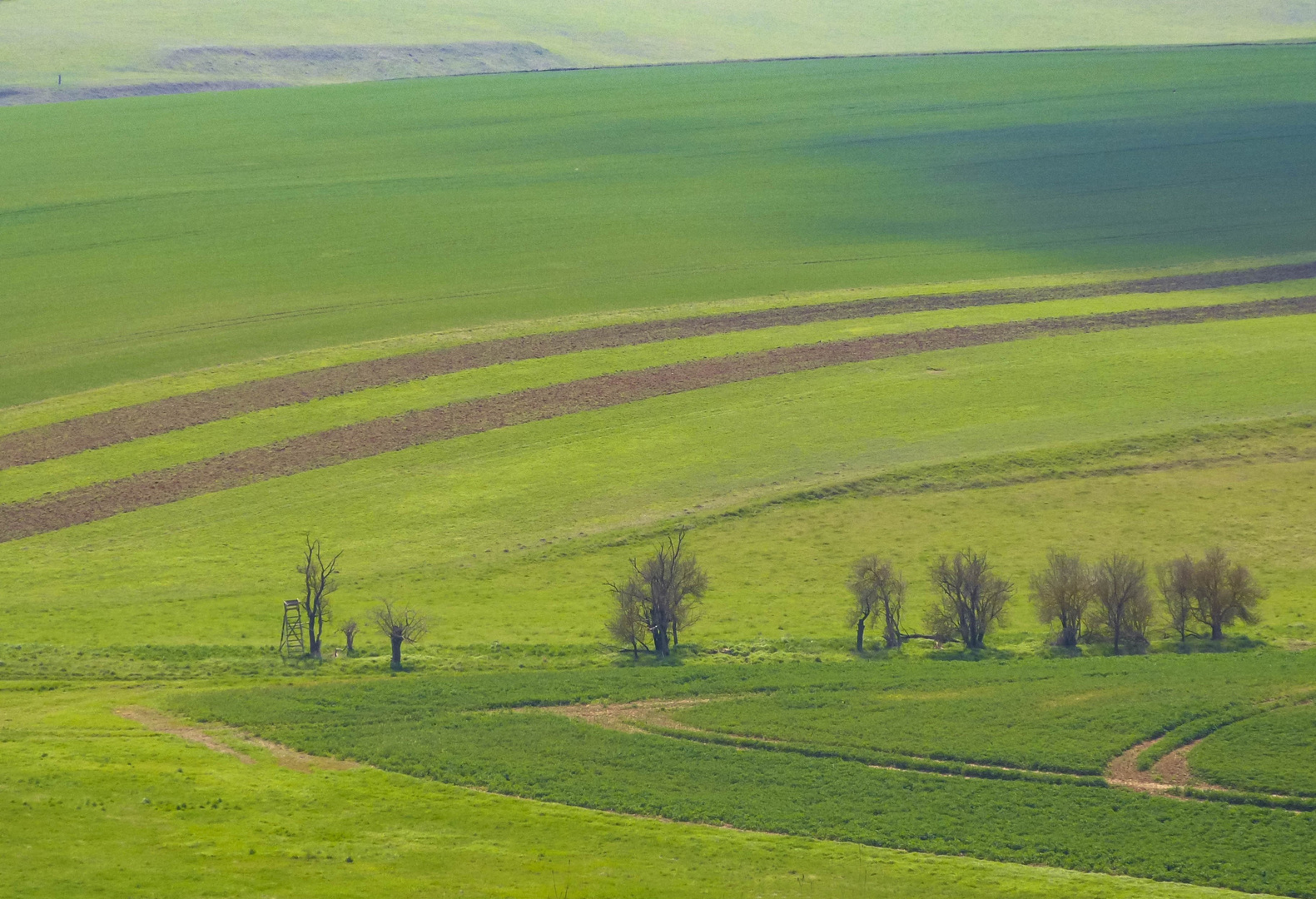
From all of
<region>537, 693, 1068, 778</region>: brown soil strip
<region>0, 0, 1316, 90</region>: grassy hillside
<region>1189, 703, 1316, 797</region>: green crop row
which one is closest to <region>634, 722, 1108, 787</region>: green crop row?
<region>537, 693, 1068, 778</region>: brown soil strip

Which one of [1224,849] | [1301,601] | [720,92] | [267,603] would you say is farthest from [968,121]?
[1224,849]

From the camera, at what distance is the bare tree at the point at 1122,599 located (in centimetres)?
5228

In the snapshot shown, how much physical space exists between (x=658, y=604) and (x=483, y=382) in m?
29.3

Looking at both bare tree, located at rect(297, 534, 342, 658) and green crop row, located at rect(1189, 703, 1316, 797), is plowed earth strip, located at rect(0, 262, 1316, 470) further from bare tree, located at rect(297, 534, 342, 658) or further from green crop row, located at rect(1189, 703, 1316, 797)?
green crop row, located at rect(1189, 703, 1316, 797)

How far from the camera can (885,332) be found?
284 feet

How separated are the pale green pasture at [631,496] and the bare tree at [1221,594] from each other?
3.42m

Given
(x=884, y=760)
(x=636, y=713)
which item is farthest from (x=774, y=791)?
(x=636, y=713)

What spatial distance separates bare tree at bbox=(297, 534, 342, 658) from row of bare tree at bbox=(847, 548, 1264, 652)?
19050 mm

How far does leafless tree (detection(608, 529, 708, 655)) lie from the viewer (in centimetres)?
5212

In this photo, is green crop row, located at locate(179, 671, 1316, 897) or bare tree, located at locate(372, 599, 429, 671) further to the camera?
bare tree, located at locate(372, 599, 429, 671)

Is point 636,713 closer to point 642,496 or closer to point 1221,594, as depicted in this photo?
point 642,496

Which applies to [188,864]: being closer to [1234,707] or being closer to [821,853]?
[821,853]

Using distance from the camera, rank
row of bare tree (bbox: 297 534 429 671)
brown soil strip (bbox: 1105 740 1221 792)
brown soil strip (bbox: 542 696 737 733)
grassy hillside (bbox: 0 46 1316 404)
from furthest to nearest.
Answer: grassy hillside (bbox: 0 46 1316 404) < row of bare tree (bbox: 297 534 429 671) < brown soil strip (bbox: 542 696 737 733) < brown soil strip (bbox: 1105 740 1221 792)

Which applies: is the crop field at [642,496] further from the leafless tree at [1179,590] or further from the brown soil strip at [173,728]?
the leafless tree at [1179,590]
